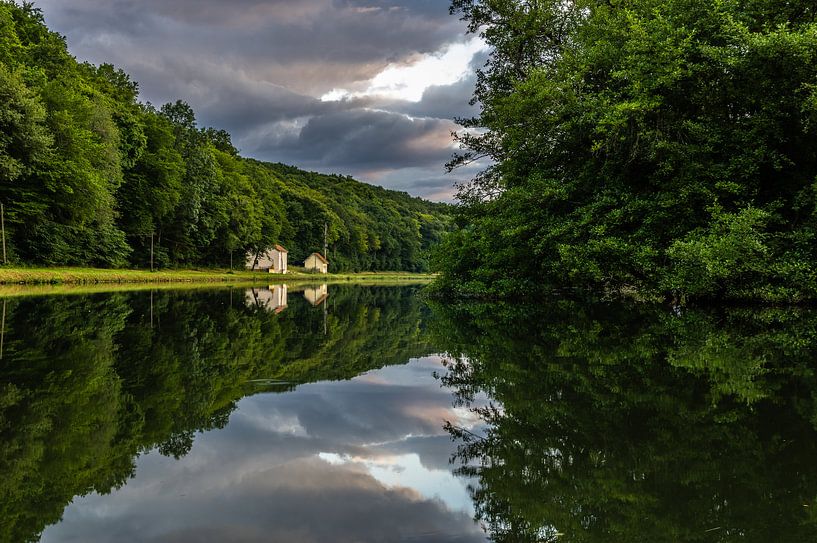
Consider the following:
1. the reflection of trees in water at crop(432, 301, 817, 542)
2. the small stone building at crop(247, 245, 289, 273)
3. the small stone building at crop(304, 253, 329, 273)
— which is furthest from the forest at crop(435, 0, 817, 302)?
the small stone building at crop(304, 253, 329, 273)

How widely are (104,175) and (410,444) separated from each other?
124 ft

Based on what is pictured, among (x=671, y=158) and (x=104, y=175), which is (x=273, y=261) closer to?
(x=104, y=175)

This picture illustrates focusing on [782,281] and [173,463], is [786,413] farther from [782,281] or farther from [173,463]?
[782,281]

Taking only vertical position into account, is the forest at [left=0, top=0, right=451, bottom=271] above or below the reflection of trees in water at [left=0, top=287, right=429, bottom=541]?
above

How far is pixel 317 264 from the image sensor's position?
303 feet

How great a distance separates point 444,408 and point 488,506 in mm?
2190

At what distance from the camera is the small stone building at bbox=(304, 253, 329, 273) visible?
91625 millimetres

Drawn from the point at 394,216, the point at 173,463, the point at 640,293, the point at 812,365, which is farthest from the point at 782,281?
the point at 394,216

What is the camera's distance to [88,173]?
31.8 metres

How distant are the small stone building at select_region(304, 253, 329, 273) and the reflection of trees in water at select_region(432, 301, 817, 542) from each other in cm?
8522

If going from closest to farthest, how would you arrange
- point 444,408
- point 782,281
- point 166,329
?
point 444,408 → point 166,329 → point 782,281

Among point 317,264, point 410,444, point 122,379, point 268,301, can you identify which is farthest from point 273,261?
point 410,444

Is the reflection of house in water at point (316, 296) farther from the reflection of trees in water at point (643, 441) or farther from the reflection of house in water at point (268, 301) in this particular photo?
the reflection of trees in water at point (643, 441)

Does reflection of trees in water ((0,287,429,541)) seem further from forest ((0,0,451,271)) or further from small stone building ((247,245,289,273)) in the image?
small stone building ((247,245,289,273))
